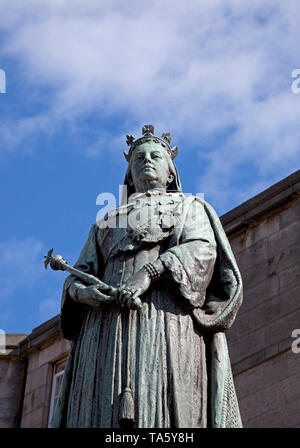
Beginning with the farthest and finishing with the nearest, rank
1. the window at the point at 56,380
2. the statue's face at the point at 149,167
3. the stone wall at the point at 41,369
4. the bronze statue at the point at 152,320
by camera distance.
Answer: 1. the stone wall at the point at 41,369
2. the window at the point at 56,380
3. the statue's face at the point at 149,167
4. the bronze statue at the point at 152,320

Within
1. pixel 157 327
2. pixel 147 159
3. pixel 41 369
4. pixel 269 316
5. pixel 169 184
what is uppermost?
pixel 41 369

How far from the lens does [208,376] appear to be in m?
11.2

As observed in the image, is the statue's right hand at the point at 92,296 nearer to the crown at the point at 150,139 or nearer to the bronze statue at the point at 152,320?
the bronze statue at the point at 152,320

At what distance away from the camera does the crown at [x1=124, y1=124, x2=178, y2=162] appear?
506 inches

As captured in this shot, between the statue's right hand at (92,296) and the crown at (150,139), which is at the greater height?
the crown at (150,139)

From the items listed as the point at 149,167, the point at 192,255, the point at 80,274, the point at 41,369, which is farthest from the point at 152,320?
the point at 41,369

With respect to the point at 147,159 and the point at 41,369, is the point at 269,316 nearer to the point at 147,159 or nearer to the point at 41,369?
the point at 41,369

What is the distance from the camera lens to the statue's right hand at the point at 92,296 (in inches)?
439

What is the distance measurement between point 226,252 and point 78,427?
227cm

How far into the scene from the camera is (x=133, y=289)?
11.1 m

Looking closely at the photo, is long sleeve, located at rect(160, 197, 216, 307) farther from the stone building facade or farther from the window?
the window

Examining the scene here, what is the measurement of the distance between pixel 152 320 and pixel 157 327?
0.08 m

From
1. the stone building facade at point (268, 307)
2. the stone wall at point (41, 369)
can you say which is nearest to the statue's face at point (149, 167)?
the stone building facade at point (268, 307)
